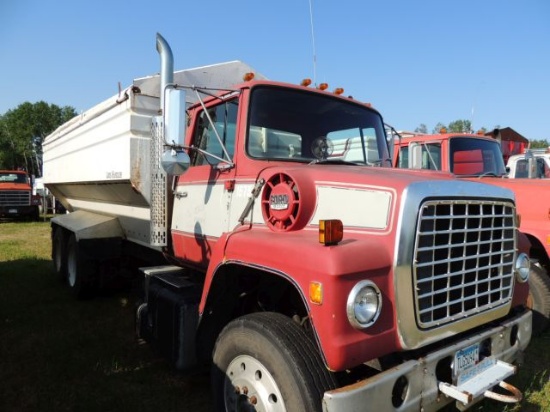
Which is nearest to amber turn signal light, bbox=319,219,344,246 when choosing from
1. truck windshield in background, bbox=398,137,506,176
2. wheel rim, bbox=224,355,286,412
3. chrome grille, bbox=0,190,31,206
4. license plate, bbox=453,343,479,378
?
wheel rim, bbox=224,355,286,412

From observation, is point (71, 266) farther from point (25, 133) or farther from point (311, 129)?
point (25, 133)

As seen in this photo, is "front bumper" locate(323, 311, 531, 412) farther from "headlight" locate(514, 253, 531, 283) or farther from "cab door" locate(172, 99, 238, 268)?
"cab door" locate(172, 99, 238, 268)

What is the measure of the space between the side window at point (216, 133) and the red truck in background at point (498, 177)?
209 cm

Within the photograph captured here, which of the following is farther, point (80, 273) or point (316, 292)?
point (80, 273)

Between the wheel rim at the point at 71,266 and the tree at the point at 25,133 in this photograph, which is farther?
the tree at the point at 25,133

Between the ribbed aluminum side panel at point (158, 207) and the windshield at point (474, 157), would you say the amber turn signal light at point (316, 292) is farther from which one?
the windshield at point (474, 157)

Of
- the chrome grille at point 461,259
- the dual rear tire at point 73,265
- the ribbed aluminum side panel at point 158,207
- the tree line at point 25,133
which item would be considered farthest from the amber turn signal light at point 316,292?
the tree line at point 25,133

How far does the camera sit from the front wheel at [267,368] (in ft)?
7.15

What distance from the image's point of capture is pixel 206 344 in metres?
3.28

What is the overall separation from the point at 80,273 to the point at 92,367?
7.25ft

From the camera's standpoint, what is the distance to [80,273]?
596cm

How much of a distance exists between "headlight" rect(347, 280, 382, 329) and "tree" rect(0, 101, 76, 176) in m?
71.7

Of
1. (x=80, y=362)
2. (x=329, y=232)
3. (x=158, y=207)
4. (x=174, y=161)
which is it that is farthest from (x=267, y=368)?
(x=80, y=362)

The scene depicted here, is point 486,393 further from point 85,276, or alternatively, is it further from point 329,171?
point 85,276
